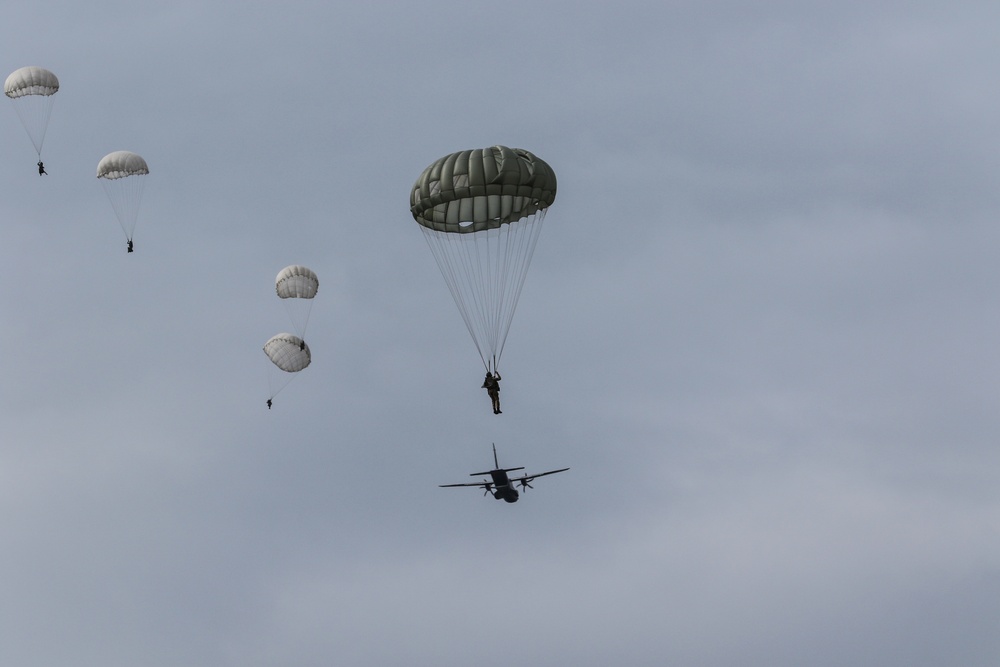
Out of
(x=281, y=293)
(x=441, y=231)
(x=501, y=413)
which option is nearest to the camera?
(x=501, y=413)

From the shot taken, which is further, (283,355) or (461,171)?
(283,355)

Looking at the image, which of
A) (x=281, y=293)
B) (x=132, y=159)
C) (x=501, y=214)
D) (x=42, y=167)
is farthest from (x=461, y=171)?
(x=42, y=167)

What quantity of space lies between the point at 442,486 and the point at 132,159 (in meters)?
26.5

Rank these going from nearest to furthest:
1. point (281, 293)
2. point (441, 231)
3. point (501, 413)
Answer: point (501, 413) < point (441, 231) < point (281, 293)

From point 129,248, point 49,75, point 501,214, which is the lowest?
point 501,214

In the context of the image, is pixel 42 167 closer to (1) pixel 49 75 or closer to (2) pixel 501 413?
(1) pixel 49 75

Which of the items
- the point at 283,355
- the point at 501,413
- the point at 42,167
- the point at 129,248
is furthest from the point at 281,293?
the point at 501,413

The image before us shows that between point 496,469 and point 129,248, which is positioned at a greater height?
point 129,248

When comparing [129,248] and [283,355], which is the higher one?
[129,248]

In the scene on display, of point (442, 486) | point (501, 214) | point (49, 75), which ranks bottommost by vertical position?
point (442, 486)

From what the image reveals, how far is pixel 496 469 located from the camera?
2442 inches

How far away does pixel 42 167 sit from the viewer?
80000 mm

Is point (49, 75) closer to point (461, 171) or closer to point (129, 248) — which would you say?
point (129, 248)

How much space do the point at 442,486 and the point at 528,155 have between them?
14.3m
